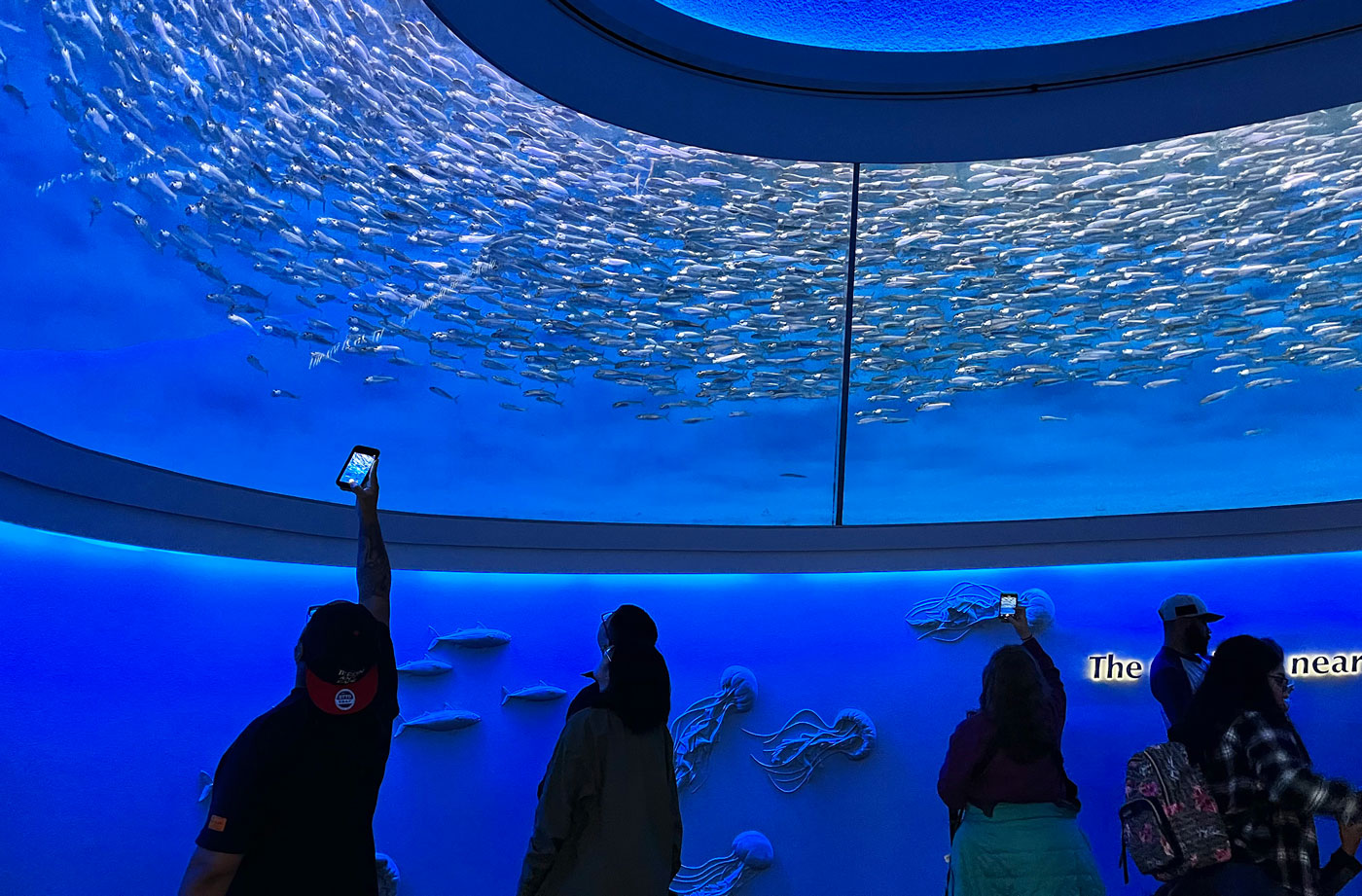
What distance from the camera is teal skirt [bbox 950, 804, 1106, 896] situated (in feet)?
10.1

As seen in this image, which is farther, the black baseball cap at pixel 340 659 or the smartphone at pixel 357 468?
the smartphone at pixel 357 468

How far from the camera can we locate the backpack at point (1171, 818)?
2.69m

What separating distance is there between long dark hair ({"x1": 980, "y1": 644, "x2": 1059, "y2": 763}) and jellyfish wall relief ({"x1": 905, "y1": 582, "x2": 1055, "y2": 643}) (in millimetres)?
2691

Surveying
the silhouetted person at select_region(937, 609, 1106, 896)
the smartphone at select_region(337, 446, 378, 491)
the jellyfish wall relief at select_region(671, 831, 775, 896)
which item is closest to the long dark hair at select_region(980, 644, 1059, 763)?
the silhouetted person at select_region(937, 609, 1106, 896)

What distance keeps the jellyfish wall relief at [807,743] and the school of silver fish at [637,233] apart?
192cm

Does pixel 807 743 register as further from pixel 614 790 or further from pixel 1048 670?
pixel 614 790

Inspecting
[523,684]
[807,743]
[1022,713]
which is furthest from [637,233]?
[1022,713]

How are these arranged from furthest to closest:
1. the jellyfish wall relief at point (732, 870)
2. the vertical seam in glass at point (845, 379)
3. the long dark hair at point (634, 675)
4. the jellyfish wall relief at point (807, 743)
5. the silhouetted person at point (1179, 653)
→ the vertical seam in glass at point (845, 379), the jellyfish wall relief at point (807, 743), the jellyfish wall relief at point (732, 870), the silhouetted person at point (1179, 653), the long dark hair at point (634, 675)

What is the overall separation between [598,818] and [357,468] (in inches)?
49.4

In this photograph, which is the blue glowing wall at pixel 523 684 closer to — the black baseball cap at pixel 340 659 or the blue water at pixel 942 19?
the blue water at pixel 942 19

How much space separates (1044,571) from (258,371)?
176 inches

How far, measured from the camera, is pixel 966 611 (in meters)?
5.87

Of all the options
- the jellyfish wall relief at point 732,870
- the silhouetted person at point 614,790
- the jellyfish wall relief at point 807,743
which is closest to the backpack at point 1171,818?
the silhouetted person at point 614,790

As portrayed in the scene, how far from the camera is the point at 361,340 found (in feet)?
20.2
